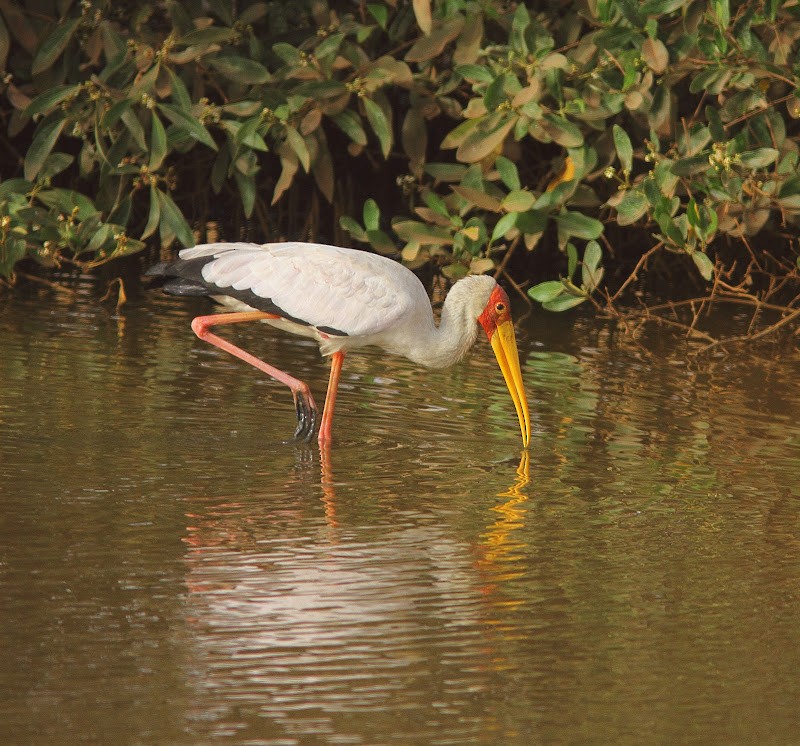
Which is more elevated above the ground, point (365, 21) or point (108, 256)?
point (365, 21)

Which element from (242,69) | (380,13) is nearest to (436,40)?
(380,13)

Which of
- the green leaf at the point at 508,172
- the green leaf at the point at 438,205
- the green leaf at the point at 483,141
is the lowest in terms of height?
the green leaf at the point at 438,205

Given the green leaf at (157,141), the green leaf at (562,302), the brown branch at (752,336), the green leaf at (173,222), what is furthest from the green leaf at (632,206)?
the green leaf at (157,141)

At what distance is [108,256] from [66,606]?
195 inches

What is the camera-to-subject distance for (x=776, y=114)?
8898 mm

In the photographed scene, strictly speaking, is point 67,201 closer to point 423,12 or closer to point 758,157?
point 423,12

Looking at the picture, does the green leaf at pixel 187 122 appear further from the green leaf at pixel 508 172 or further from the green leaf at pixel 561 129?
the green leaf at pixel 561 129

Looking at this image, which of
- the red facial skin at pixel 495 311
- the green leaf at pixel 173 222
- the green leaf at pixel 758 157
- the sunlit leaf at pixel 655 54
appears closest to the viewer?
the red facial skin at pixel 495 311

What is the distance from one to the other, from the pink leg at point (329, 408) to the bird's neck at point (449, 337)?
0.35 meters

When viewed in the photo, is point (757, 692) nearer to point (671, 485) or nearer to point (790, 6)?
point (671, 485)

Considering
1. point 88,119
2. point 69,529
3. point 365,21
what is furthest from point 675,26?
point 69,529

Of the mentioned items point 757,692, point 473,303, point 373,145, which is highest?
point 373,145

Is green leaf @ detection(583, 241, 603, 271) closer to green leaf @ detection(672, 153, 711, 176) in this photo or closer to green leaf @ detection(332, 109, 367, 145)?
green leaf @ detection(672, 153, 711, 176)

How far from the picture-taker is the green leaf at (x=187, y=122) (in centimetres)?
880
